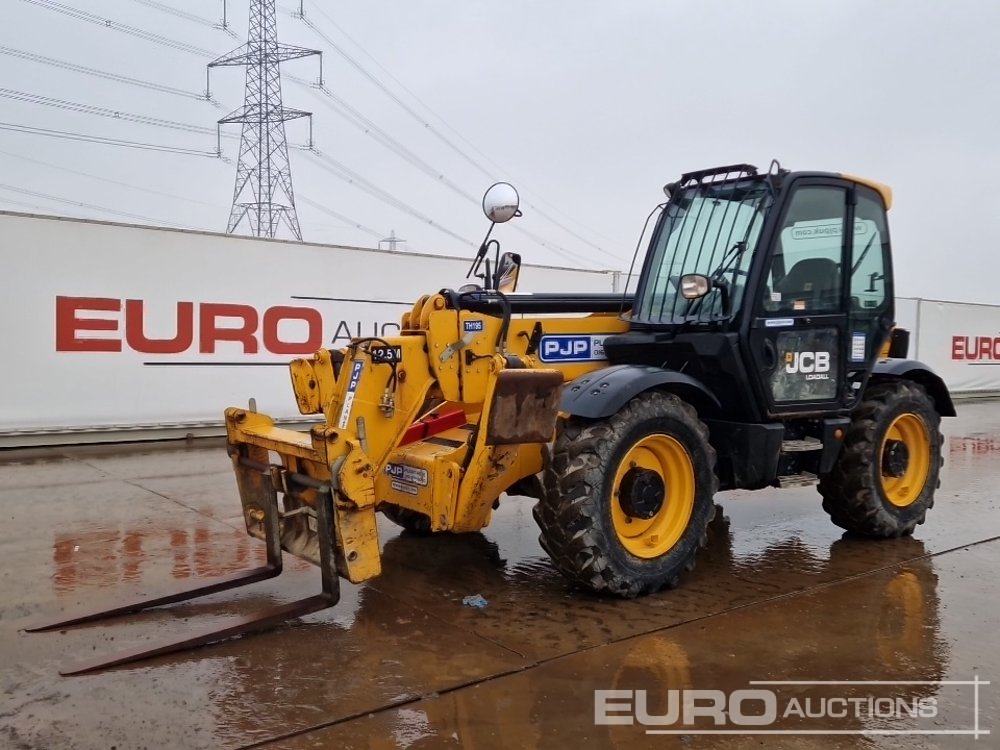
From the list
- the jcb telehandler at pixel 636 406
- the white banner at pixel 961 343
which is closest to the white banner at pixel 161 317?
the jcb telehandler at pixel 636 406

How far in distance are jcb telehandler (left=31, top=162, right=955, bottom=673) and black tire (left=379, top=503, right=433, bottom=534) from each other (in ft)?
0.09

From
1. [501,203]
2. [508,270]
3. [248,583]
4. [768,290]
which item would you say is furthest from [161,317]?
Result: [768,290]

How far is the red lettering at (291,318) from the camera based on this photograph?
10797 mm

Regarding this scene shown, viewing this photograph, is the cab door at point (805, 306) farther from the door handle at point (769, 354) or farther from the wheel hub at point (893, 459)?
the wheel hub at point (893, 459)

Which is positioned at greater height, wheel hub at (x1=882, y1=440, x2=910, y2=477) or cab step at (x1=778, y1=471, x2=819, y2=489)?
wheel hub at (x1=882, y1=440, x2=910, y2=477)

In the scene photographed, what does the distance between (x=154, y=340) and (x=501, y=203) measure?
6729mm

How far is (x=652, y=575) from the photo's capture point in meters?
4.55

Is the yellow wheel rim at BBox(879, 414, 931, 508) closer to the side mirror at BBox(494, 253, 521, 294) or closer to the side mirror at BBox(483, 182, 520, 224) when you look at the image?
the side mirror at BBox(494, 253, 521, 294)

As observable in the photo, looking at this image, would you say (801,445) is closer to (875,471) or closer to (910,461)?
(875,471)

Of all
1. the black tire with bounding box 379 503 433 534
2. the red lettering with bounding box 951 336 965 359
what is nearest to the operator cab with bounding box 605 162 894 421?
the black tire with bounding box 379 503 433 534

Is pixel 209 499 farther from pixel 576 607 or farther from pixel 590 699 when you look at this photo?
pixel 590 699

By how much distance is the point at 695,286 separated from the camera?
4.95m

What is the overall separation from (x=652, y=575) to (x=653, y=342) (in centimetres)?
144

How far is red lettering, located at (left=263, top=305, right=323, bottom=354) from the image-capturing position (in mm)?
10797
